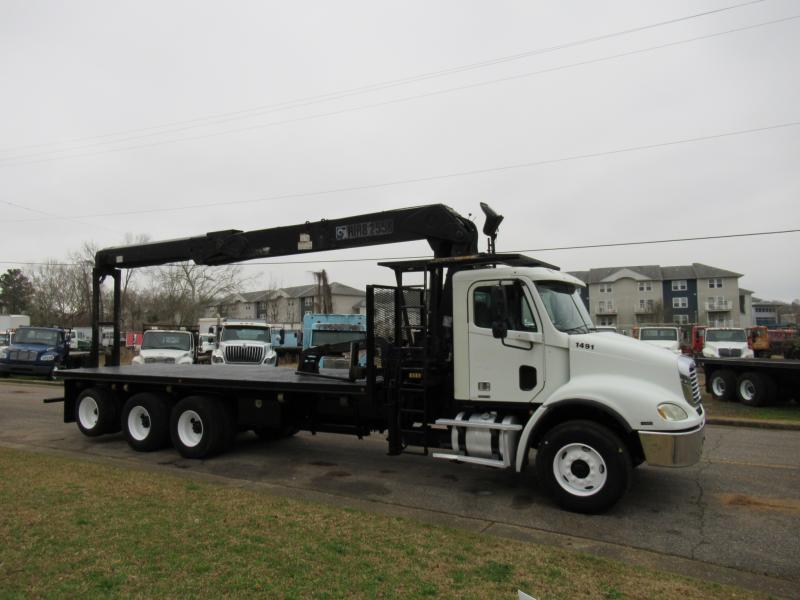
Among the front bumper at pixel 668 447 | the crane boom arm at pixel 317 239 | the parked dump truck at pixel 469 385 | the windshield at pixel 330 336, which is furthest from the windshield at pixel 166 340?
the front bumper at pixel 668 447

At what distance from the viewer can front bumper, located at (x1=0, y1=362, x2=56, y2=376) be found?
22078 mm

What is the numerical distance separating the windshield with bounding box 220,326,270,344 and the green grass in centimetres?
1399

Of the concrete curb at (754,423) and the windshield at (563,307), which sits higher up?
the windshield at (563,307)

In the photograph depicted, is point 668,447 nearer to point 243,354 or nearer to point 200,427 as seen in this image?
point 200,427

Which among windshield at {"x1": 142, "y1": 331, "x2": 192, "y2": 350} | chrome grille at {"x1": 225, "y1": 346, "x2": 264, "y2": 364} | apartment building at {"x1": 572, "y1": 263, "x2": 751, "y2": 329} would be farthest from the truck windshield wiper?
apartment building at {"x1": 572, "y1": 263, "x2": 751, "y2": 329}

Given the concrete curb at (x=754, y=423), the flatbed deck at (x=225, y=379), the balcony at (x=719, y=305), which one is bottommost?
the concrete curb at (x=754, y=423)

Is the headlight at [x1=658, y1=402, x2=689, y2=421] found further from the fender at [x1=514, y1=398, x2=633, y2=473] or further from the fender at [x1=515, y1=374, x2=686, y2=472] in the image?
the fender at [x1=514, y1=398, x2=633, y2=473]

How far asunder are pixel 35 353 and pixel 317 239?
17888 millimetres

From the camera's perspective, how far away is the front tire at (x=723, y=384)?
595 inches

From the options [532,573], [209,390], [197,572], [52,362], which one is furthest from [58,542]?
[52,362]

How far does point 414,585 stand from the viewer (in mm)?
4215

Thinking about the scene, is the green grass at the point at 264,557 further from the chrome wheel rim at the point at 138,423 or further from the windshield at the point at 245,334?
the windshield at the point at 245,334

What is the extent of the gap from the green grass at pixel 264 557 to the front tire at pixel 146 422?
124 inches

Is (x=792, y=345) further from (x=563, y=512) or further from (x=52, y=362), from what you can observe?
(x=52, y=362)
